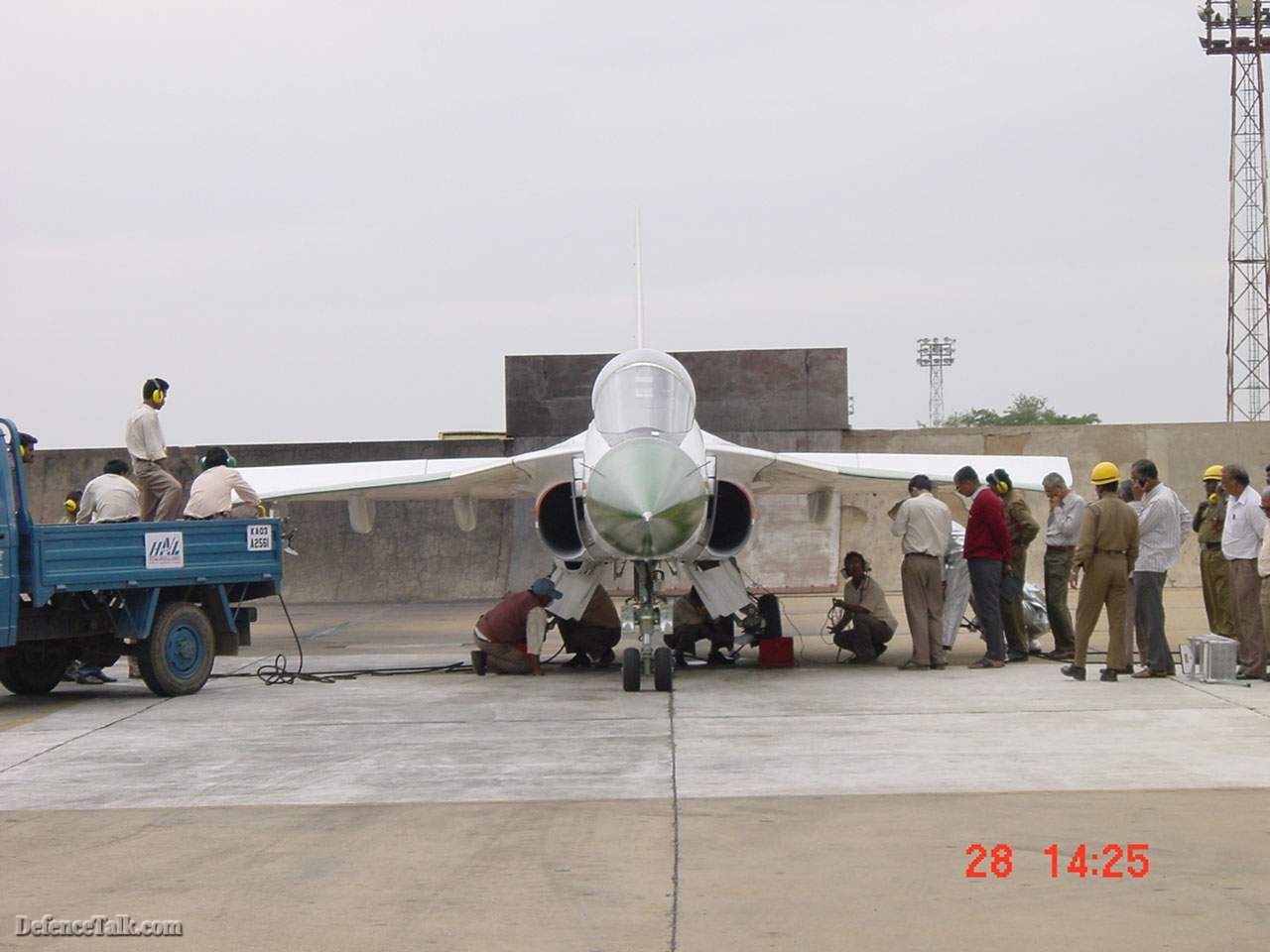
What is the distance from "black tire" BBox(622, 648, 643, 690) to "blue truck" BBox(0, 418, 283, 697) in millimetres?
3066

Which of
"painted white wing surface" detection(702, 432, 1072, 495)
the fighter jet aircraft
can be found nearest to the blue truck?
the fighter jet aircraft

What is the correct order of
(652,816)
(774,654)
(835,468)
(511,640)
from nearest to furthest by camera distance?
1. (652,816)
2. (511,640)
3. (774,654)
4. (835,468)

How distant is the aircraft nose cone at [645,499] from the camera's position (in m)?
10.9

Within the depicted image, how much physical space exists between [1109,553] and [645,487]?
3501 mm

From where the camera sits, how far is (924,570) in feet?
41.8

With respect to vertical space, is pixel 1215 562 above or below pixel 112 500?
below

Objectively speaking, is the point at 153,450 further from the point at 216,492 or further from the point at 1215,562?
the point at 1215,562

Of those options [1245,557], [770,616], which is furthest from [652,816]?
[770,616]

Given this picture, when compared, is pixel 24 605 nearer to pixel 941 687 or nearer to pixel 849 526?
pixel 941 687

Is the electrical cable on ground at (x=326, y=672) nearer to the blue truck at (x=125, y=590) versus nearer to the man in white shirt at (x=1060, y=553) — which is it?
the blue truck at (x=125, y=590)

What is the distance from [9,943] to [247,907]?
77 centimetres

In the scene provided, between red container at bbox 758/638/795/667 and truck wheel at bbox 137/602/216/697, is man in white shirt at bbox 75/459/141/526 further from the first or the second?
Result: red container at bbox 758/638/795/667

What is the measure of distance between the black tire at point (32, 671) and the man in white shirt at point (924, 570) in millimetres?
6889

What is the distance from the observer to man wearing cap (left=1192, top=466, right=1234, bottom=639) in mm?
12469
